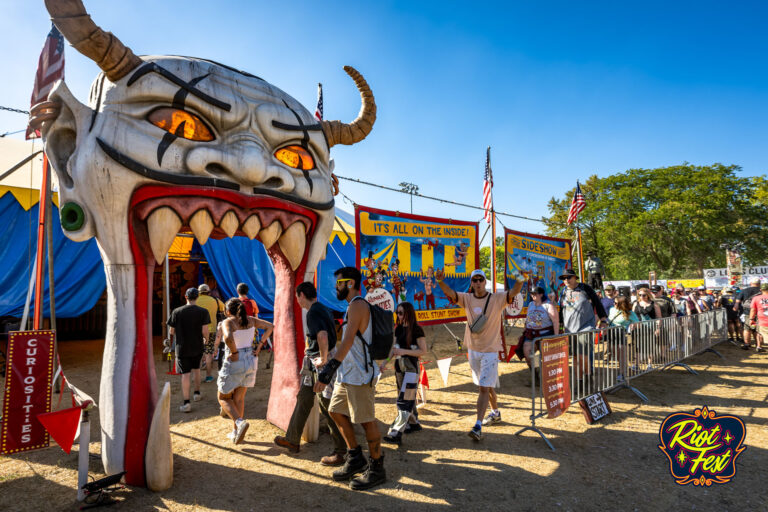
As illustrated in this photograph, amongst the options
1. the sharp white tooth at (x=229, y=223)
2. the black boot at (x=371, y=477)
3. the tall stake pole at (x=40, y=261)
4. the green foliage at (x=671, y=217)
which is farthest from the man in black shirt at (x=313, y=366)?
the green foliage at (x=671, y=217)

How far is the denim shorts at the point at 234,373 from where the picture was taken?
4523 millimetres

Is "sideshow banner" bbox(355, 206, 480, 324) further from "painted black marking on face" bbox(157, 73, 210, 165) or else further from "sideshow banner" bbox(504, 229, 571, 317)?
"painted black marking on face" bbox(157, 73, 210, 165)

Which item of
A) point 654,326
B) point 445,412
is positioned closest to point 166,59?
point 445,412

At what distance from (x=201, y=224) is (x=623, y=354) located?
635cm

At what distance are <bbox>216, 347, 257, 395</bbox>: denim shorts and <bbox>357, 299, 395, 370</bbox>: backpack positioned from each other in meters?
1.86

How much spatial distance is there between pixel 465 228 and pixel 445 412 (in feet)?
15.7

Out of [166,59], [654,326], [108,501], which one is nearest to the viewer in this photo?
[108,501]

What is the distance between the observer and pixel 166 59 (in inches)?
154

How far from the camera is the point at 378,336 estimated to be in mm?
3598

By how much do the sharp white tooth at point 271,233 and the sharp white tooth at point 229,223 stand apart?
13.0 inches

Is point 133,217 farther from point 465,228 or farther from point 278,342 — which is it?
point 465,228

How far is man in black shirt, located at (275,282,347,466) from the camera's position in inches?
150

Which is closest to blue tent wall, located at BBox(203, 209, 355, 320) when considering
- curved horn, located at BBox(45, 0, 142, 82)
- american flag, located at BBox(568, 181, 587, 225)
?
curved horn, located at BBox(45, 0, 142, 82)

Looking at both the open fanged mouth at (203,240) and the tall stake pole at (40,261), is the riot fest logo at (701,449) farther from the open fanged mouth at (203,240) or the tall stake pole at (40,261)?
the tall stake pole at (40,261)
